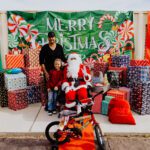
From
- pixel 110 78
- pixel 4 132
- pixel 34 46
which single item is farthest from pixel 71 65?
pixel 34 46

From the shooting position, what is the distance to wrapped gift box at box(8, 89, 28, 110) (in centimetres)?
610

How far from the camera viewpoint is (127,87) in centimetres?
615

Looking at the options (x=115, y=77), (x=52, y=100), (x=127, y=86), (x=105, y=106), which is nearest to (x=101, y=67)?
(x=115, y=77)

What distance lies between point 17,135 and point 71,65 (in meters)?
1.79

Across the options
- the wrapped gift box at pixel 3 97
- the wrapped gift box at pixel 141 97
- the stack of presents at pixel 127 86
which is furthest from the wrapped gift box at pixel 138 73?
the wrapped gift box at pixel 3 97

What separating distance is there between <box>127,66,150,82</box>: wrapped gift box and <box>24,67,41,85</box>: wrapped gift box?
2.49 meters

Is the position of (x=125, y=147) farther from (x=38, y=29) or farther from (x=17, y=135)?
(x=38, y=29)

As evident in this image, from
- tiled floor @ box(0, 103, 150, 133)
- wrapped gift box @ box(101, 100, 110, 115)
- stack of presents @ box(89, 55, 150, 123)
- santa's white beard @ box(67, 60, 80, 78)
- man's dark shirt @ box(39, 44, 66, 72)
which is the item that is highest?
man's dark shirt @ box(39, 44, 66, 72)

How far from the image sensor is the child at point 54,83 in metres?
5.51

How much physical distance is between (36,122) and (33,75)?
6.16ft

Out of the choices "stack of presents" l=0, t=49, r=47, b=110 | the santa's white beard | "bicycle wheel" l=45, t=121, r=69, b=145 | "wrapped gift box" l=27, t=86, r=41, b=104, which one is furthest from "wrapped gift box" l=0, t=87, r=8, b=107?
"bicycle wheel" l=45, t=121, r=69, b=145

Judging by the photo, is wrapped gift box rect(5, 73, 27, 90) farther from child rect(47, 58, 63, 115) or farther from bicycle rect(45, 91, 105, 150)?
bicycle rect(45, 91, 105, 150)

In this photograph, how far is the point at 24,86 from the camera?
21.3 feet

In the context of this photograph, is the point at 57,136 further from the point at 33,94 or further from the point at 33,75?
the point at 33,75
